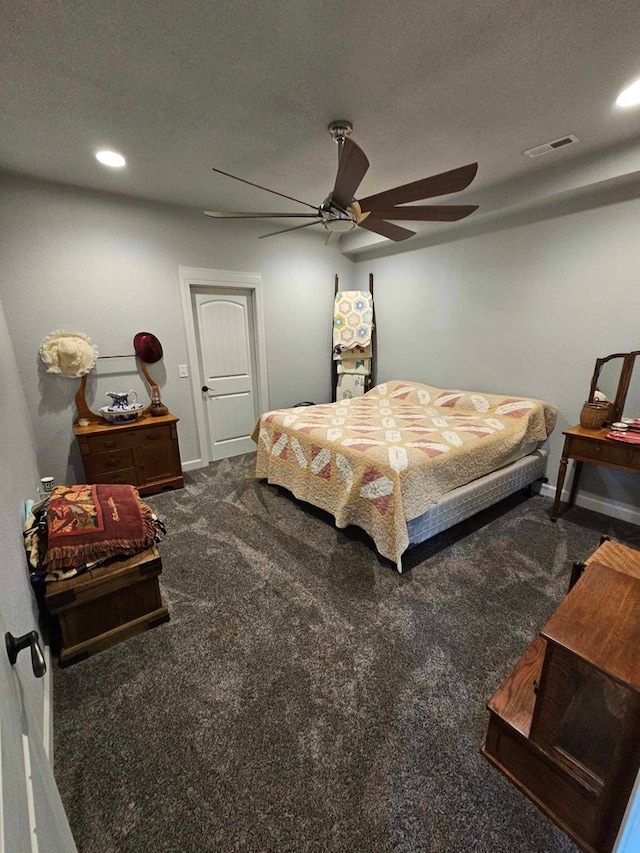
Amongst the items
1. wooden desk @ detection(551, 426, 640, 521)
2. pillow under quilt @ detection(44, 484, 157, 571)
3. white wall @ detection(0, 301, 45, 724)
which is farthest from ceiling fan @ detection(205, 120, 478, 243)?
wooden desk @ detection(551, 426, 640, 521)

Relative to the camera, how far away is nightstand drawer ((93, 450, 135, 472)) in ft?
9.77

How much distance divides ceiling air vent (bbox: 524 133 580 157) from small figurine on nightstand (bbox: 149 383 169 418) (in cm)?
358

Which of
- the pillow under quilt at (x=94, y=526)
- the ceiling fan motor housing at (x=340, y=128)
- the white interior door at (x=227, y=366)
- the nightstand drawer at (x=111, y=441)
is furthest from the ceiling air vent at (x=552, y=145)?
the nightstand drawer at (x=111, y=441)

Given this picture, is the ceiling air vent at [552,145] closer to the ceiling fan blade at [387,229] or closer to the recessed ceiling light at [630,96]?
the recessed ceiling light at [630,96]

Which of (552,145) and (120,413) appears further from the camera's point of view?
(120,413)

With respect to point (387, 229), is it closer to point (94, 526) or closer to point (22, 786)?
point (94, 526)

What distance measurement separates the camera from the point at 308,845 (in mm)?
1042

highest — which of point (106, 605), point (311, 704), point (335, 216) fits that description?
point (335, 216)

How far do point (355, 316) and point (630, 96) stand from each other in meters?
2.84

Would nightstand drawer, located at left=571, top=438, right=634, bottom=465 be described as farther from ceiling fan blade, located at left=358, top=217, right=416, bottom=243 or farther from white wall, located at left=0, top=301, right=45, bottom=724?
white wall, located at left=0, top=301, right=45, bottom=724

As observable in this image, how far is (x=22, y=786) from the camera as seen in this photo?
0.60m

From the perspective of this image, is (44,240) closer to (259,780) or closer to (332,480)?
(332,480)

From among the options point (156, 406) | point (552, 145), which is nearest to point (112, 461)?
point (156, 406)

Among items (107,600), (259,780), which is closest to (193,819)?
(259,780)
